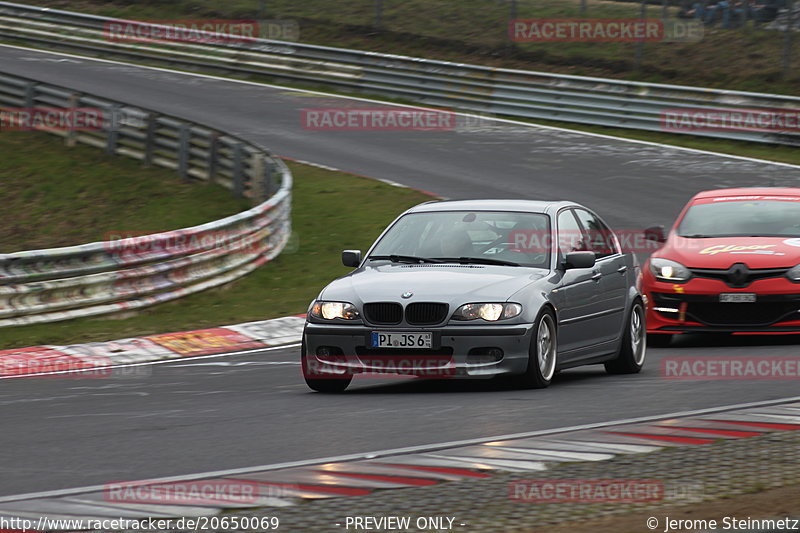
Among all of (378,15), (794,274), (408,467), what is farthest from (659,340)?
(378,15)

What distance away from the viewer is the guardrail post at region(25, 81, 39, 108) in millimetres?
28188

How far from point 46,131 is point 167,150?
4110 millimetres

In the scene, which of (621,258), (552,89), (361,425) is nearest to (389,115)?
(552,89)

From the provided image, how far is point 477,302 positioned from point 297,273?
937 cm

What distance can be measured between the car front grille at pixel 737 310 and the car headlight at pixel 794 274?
17 centimetres

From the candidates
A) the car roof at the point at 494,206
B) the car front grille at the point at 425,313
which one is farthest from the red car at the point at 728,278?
the car front grille at the point at 425,313

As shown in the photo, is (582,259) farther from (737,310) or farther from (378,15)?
(378,15)

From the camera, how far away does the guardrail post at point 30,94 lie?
28.2 metres

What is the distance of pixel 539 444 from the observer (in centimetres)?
745

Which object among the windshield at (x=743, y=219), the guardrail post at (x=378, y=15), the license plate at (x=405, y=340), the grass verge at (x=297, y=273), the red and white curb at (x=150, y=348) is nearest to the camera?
the license plate at (x=405, y=340)

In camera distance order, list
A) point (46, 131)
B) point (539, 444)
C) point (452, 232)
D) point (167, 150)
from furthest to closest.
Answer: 1. point (46, 131)
2. point (167, 150)
3. point (452, 232)
4. point (539, 444)

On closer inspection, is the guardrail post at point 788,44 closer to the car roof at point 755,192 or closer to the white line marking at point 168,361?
the car roof at point 755,192

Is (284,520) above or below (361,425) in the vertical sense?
above

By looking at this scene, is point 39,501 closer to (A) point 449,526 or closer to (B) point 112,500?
(B) point 112,500
